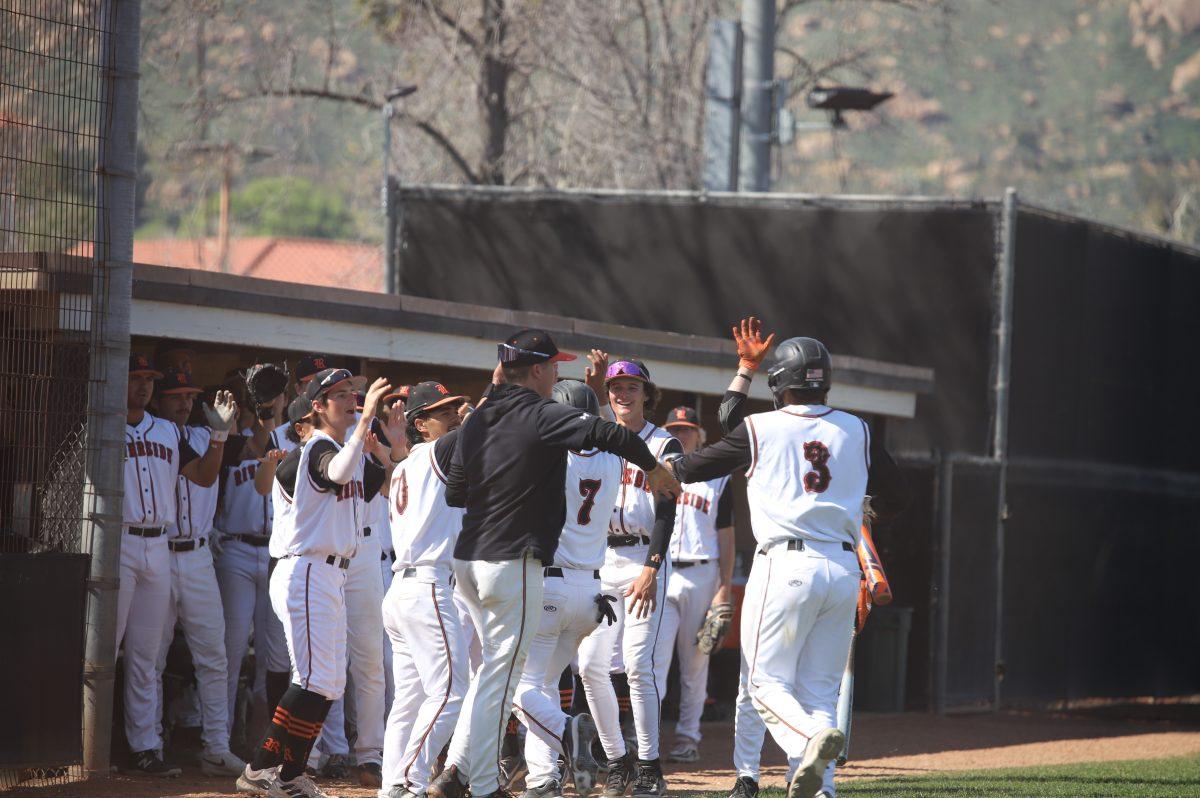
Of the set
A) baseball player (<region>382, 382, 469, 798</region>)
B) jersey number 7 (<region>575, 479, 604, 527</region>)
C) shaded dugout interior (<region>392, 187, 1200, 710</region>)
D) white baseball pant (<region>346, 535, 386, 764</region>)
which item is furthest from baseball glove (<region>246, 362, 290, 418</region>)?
shaded dugout interior (<region>392, 187, 1200, 710</region>)

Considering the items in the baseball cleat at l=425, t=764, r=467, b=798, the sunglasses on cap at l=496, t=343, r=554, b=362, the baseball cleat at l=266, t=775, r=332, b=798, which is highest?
the sunglasses on cap at l=496, t=343, r=554, b=362

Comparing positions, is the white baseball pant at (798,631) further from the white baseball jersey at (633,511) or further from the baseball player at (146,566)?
the baseball player at (146,566)

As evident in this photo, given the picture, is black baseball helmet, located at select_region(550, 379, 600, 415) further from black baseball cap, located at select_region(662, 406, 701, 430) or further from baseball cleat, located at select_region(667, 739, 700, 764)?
baseball cleat, located at select_region(667, 739, 700, 764)

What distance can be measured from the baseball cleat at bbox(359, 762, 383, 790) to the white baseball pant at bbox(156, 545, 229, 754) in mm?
771

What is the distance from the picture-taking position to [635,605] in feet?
25.1

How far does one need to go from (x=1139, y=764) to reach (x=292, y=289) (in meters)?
6.11

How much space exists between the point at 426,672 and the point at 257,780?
0.91 meters

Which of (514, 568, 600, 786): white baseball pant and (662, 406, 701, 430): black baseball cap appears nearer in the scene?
(514, 568, 600, 786): white baseball pant

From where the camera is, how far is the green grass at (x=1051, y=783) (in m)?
7.70

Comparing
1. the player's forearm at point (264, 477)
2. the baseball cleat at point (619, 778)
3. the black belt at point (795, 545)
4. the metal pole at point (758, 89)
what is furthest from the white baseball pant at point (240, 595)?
the metal pole at point (758, 89)

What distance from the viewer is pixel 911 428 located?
13.6m

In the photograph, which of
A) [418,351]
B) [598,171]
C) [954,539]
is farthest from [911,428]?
[598,171]

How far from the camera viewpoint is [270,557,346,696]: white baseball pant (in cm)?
677

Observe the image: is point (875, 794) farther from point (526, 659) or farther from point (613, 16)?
point (613, 16)
